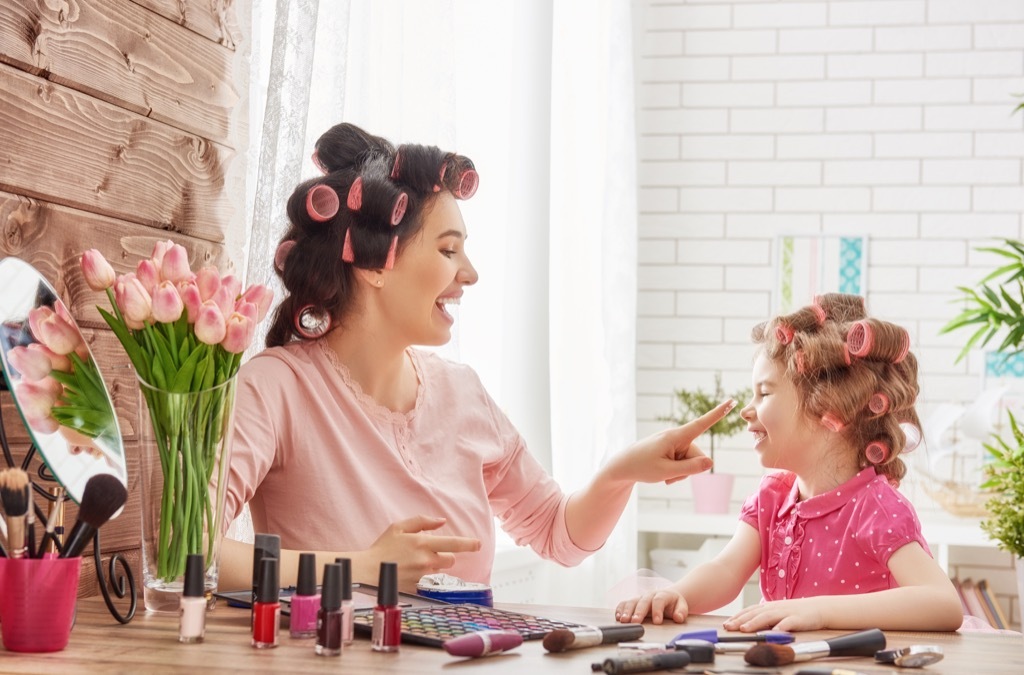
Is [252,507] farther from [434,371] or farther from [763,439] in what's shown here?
[763,439]

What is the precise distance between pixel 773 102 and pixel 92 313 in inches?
146

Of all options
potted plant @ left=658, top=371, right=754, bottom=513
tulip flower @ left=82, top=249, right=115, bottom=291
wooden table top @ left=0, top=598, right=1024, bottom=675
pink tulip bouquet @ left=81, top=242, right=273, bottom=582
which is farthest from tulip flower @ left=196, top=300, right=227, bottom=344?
potted plant @ left=658, top=371, right=754, bottom=513

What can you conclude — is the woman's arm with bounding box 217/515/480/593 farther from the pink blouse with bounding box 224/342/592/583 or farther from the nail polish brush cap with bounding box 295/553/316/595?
the nail polish brush cap with bounding box 295/553/316/595

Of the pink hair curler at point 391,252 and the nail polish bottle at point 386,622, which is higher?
the pink hair curler at point 391,252

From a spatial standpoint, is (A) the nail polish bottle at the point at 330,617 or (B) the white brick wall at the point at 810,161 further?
(B) the white brick wall at the point at 810,161

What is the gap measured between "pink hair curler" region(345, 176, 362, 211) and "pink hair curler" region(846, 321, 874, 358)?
0.90 meters

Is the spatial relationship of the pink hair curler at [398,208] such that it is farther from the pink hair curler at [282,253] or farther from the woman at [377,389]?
the pink hair curler at [282,253]

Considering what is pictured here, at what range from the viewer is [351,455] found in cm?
188

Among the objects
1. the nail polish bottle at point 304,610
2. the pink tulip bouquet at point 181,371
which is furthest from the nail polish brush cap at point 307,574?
the pink tulip bouquet at point 181,371

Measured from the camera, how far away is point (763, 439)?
86.0 inches

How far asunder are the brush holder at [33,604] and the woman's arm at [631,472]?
94 centimetres

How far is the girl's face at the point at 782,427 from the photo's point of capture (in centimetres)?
215

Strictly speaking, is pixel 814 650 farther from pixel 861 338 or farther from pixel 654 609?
pixel 861 338

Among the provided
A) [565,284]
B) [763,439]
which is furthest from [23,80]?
[565,284]
